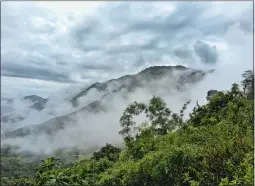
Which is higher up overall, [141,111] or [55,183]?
[141,111]

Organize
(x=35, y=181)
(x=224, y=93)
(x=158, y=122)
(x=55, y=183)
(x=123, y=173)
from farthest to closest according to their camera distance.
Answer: (x=158, y=122) → (x=224, y=93) → (x=123, y=173) → (x=35, y=181) → (x=55, y=183)

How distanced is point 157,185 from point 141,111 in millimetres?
19499

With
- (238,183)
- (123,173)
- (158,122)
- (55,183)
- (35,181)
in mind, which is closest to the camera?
(238,183)

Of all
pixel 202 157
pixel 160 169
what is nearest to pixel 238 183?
pixel 202 157

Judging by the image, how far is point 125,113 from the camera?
89.8 feet

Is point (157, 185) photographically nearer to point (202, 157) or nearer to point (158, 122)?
point (202, 157)

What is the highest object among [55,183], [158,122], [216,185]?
[158,122]

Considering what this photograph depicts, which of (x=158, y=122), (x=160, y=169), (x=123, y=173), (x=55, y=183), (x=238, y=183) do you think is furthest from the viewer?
(x=158, y=122)

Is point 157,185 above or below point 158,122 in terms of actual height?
below

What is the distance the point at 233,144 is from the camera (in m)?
6.53


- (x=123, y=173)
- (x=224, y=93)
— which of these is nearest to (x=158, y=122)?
(x=224, y=93)

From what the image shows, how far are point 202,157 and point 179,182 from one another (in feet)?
2.16

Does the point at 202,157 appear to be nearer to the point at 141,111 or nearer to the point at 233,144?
the point at 233,144

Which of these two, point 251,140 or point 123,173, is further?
point 123,173
